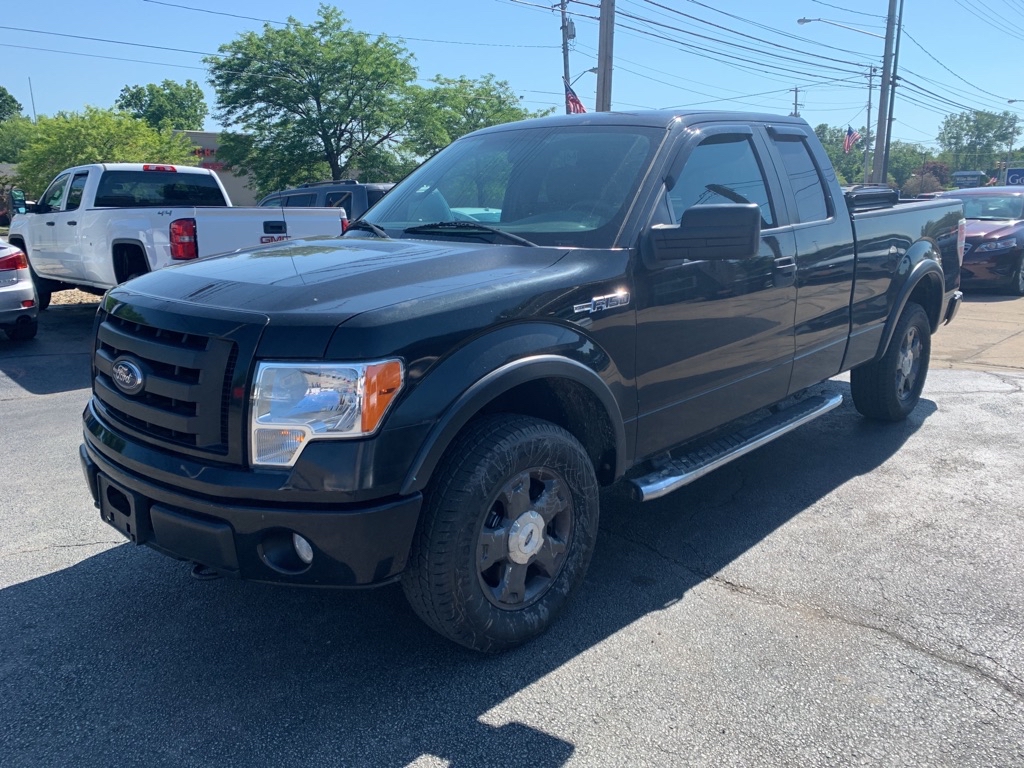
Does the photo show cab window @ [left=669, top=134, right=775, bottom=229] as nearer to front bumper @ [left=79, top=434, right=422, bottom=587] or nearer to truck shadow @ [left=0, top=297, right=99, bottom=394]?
front bumper @ [left=79, top=434, right=422, bottom=587]

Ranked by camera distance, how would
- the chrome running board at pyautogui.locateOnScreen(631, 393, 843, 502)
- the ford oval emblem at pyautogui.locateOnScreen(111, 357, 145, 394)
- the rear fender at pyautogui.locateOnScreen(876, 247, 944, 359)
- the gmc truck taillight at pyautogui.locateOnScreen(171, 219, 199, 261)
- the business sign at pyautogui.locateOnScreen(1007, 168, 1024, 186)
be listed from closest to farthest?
the ford oval emblem at pyautogui.locateOnScreen(111, 357, 145, 394)
the chrome running board at pyautogui.locateOnScreen(631, 393, 843, 502)
the rear fender at pyautogui.locateOnScreen(876, 247, 944, 359)
the gmc truck taillight at pyautogui.locateOnScreen(171, 219, 199, 261)
the business sign at pyautogui.locateOnScreen(1007, 168, 1024, 186)

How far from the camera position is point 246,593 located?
3.58m

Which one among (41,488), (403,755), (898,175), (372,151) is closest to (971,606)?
(403,755)

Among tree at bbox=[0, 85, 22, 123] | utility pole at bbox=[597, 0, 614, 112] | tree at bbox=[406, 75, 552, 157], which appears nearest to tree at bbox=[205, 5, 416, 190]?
tree at bbox=[406, 75, 552, 157]

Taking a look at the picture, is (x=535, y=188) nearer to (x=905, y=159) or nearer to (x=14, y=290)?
(x=14, y=290)

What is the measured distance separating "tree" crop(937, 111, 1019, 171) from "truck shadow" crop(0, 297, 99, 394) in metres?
109

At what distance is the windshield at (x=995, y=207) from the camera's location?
14.4 m

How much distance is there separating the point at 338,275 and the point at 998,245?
1333cm

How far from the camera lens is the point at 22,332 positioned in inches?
373

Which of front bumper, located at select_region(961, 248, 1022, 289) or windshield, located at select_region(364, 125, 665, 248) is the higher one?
windshield, located at select_region(364, 125, 665, 248)

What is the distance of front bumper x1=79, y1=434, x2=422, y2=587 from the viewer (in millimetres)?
2568

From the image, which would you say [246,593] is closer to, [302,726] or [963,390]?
[302,726]

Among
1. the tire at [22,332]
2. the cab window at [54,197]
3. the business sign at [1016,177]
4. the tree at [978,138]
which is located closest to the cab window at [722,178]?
the tire at [22,332]

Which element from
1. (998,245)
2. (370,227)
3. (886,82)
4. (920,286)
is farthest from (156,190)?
(886,82)
